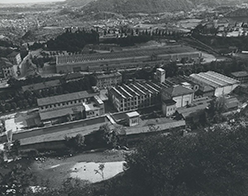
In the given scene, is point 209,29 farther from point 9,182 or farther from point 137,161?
point 9,182

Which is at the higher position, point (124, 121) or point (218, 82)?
point (218, 82)

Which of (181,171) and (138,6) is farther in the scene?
(138,6)

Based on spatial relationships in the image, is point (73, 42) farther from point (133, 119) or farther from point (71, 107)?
point (133, 119)

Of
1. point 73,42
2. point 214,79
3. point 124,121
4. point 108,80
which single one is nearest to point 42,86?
point 108,80

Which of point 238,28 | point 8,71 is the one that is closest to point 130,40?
point 8,71

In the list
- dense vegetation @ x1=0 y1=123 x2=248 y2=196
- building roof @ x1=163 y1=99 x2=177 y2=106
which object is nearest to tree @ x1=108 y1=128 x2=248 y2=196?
dense vegetation @ x1=0 y1=123 x2=248 y2=196

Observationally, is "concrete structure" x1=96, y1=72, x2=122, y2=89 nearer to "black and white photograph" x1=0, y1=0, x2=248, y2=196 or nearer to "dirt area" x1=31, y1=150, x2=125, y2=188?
"black and white photograph" x1=0, y1=0, x2=248, y2=196

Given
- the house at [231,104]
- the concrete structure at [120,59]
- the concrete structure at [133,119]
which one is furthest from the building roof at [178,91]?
the concrete structure at [120,59]
